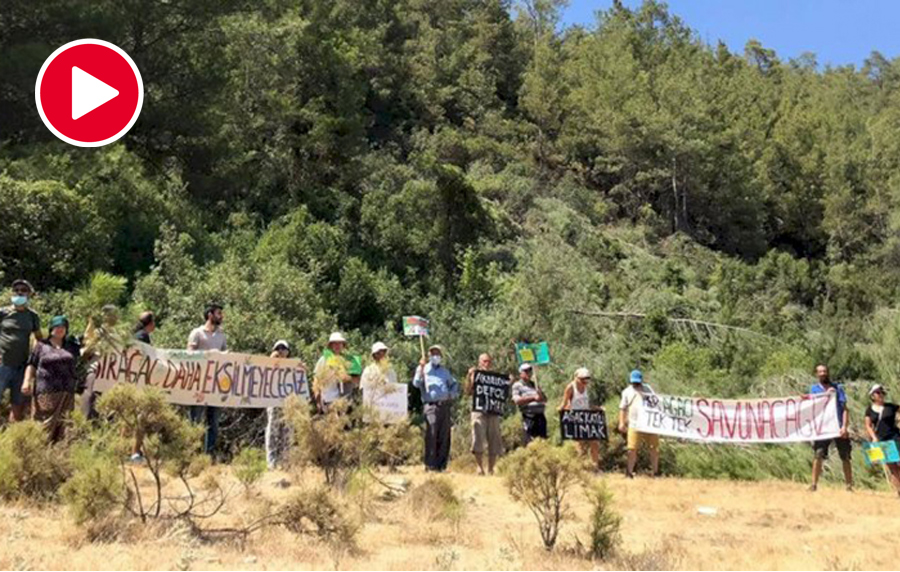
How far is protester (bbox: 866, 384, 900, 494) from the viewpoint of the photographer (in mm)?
12258

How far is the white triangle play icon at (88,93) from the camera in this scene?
36.2 feet

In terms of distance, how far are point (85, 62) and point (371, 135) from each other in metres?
27.2

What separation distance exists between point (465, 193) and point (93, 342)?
66.7ft

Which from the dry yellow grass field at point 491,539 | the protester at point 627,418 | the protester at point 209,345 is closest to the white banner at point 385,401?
the dry yellow grass field at point 491,539

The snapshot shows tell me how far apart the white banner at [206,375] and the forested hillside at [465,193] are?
17.6 feet

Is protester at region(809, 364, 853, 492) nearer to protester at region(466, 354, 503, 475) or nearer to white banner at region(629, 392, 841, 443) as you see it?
white banner at region(629, 392, 841, 443)

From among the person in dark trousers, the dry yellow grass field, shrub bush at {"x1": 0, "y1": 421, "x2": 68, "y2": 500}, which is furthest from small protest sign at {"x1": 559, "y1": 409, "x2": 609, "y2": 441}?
shrub bush at {"x1": 0, "y1": 421, "x2": 68, "y2": 500}

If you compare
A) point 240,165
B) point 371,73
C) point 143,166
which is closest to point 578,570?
Result: point 143,166

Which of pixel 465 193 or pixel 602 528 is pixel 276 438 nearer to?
pixel 602 528

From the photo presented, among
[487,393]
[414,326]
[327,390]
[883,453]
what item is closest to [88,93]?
[327,390]

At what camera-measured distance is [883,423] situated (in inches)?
485

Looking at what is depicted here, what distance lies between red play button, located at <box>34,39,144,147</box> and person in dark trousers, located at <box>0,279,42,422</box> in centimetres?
286

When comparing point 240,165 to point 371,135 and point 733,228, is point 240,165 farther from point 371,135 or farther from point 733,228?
point 733,228

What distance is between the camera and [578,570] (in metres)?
6.34
